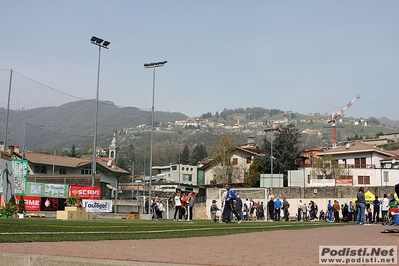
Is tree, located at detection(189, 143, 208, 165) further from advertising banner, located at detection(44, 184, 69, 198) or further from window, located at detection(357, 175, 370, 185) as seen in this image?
advertising banner, located at detection(44, 184, 69, 198)

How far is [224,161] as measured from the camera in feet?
313


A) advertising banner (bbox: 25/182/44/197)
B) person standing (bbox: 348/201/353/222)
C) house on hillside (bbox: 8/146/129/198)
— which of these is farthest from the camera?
house on hillside (bbox: 8/146/129/198)

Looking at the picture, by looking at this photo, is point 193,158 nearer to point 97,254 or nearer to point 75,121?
point 75,121

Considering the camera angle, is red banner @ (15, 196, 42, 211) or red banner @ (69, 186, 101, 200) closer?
red banner @ (15, 196, 42, 211)

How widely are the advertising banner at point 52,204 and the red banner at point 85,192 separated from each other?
1042 millimetres

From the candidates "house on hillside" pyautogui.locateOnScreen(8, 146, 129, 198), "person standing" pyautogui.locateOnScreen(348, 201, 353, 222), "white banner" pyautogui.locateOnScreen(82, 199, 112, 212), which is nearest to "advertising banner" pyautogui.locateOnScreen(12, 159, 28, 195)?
"white banner" pyautogui.locateOnScreen(82, 199, 112, 212)

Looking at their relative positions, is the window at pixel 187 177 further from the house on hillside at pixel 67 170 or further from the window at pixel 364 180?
the window at pixel 364 180

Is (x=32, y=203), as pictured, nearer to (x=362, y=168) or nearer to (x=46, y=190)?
(x=46, y=190)

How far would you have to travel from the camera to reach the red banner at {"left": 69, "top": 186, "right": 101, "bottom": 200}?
41500mm

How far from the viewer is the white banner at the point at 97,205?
40469mm

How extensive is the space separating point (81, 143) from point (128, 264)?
64.7m

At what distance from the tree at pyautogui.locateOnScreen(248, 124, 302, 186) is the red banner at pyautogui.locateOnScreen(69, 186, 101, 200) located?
4280 centimetres

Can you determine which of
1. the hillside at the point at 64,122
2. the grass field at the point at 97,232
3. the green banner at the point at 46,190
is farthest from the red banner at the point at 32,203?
the grass field at the point at 97,232

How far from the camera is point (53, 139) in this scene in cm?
5806
